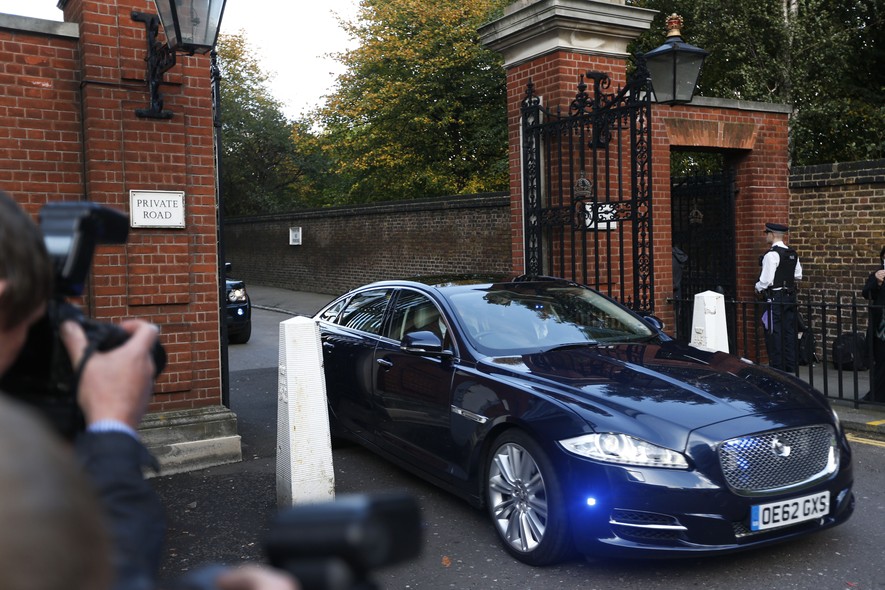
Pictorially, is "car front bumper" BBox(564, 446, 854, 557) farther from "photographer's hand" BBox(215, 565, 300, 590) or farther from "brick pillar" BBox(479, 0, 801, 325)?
"brick pillar" BBox(479, 0, 801, 325)

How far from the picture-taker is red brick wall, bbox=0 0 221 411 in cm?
621

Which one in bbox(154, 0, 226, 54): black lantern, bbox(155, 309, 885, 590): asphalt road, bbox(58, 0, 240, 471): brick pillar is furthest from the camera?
bbox(58, 0, 240, 471): brick pillar

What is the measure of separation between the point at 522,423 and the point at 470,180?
862 inches

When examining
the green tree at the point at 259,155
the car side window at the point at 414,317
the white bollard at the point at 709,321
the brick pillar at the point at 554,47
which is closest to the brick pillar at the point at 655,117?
the brick pillar at the point at 554,47

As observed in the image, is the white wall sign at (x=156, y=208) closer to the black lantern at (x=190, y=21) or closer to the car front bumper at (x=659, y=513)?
the black lantern at (x=190, y=21)

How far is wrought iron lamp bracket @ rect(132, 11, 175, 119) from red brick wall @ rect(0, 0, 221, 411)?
0.09 m

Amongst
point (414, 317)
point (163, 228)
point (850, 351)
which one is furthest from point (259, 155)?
point (414, 317)

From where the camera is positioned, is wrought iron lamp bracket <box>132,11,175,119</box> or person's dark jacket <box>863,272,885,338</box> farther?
person's dark jacket <box>863,272,885,338</box>

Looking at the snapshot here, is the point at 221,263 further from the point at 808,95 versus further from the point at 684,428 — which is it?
the point at 808,95

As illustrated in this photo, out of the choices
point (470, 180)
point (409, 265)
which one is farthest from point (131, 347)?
point (470, 180)

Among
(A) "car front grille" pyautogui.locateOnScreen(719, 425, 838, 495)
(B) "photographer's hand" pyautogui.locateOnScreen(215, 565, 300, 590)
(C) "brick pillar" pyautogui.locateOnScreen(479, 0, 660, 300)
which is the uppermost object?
(C) "brick pillar" pyautogui.locateOnScreen(479, 0, 660, 300)

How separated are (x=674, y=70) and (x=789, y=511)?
5.48 metres

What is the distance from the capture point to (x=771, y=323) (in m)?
9.69

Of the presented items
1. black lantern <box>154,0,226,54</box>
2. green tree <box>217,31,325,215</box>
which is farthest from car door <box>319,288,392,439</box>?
green tree <box>217,31,325,215</box>
